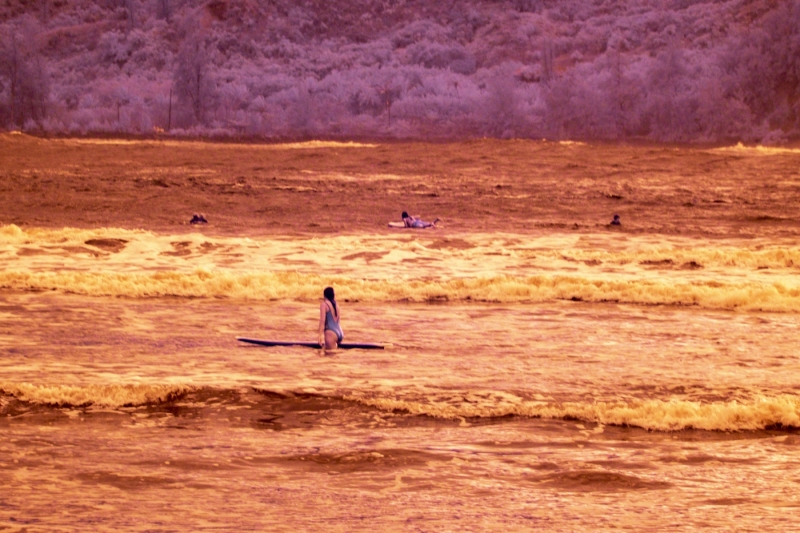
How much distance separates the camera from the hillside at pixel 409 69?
30047 mm

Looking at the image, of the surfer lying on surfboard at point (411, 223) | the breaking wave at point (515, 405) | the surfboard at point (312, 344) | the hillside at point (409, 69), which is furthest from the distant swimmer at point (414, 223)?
the hillside at point (409, 69)

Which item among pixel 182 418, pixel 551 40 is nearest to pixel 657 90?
pixel 551 40

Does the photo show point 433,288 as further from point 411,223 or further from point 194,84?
point 194,84

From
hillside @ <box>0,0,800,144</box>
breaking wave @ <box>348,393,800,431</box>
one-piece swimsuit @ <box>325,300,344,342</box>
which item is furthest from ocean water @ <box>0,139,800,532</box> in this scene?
hillside @ <box>0,0,800,144</box>

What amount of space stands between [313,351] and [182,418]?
1.93 meters

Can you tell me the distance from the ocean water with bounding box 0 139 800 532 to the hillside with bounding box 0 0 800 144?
54.8ft

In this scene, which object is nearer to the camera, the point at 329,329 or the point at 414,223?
the point at 329,329

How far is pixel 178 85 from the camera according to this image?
35719mm

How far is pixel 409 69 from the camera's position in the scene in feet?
131

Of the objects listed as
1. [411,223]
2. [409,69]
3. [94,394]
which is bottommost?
[94,394]

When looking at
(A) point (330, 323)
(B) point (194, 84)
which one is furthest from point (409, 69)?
(A) point (330, 323)

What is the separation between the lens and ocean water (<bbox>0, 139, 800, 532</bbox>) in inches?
195

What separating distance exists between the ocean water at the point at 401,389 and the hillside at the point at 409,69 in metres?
16.7

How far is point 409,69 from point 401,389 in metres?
33.9
